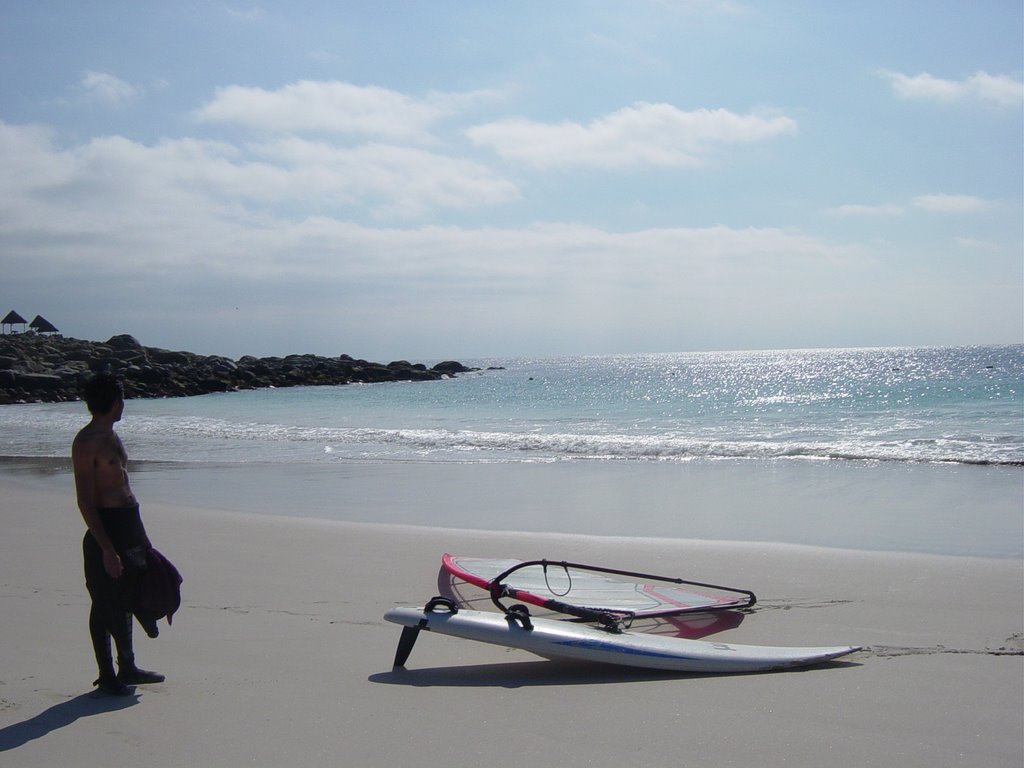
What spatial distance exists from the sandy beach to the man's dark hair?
1.24 metres

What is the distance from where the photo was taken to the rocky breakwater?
38438 millimetres

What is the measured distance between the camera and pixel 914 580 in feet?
20.4

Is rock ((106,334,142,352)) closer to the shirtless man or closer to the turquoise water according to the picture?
the turquoise water

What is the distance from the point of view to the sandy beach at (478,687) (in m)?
3.27

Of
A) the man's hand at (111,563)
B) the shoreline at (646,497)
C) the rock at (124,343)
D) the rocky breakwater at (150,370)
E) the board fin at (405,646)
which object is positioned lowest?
the shoreline at (646,497)

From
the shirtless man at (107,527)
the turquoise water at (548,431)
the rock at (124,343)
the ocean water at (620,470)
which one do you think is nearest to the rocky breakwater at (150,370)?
the rock at (124,343)

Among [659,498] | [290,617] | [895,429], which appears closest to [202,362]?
[895,429]

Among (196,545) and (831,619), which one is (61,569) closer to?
(196,545)

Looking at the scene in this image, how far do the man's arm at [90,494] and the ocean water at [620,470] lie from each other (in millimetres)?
4211

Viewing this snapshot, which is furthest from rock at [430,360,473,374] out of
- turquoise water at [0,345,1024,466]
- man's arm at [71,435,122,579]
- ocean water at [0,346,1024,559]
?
man's arm at [71,435,122,579]

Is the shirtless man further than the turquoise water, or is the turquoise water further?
the turquoise water

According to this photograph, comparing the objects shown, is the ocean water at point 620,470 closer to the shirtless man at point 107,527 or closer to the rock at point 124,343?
the shirtless man at point 107,527

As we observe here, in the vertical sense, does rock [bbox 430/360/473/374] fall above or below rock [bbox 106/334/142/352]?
below

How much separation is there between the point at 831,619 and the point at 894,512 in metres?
4.73
